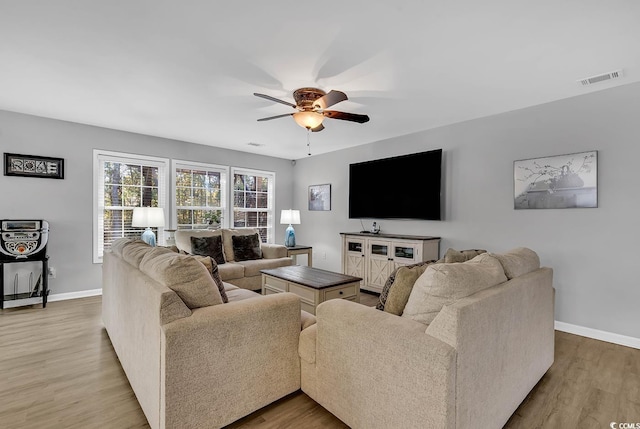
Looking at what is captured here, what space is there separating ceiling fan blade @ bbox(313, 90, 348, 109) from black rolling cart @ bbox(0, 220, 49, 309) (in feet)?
12.3

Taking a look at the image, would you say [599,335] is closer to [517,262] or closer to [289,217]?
[517,262]

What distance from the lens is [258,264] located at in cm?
457

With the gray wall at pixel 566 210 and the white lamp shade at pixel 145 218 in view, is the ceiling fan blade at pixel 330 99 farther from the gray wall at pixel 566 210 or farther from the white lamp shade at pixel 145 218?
the white lamp shade at pixel 145 218

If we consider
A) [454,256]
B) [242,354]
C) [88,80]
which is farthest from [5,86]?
[454,256]

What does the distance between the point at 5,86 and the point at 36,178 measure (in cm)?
138

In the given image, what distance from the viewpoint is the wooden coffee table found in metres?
3.01

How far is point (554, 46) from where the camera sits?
2.28 m

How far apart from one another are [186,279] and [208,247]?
9.47 ft

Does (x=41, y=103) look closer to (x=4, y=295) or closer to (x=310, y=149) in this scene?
(x=4, y=295)

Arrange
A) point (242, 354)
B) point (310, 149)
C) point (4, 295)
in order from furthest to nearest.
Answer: point (310, 149) < point (4, 295) < point (242, 354)

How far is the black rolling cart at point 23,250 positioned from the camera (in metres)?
3.65

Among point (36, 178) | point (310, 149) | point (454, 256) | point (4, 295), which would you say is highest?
point (310, 149)

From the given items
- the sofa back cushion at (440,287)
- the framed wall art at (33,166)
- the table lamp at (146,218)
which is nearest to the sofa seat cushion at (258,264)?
the table lamp at (146,218)

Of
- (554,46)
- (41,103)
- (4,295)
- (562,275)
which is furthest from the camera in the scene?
(4,295)
